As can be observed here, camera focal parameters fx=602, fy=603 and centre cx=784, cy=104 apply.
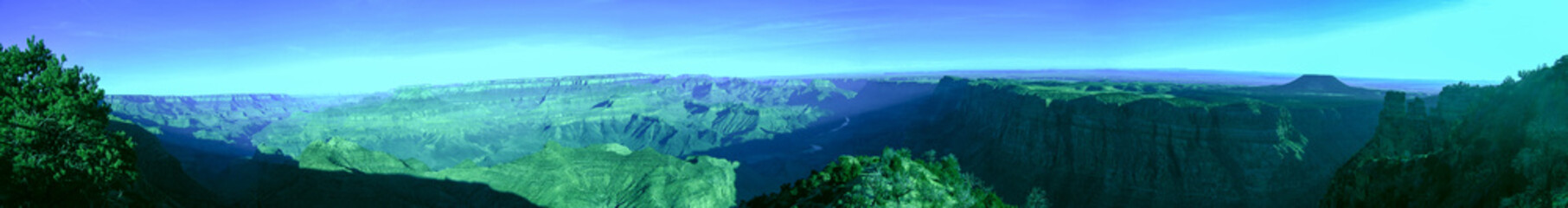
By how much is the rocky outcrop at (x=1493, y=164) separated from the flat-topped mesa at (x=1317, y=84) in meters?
75.8

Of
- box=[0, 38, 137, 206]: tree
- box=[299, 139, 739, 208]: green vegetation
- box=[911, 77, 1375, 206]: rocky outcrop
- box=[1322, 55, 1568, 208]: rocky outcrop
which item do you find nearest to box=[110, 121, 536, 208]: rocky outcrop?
box=[299, 139, 739, 208]: green vegetation

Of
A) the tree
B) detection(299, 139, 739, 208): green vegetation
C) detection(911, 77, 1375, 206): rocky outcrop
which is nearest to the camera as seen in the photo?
the tree

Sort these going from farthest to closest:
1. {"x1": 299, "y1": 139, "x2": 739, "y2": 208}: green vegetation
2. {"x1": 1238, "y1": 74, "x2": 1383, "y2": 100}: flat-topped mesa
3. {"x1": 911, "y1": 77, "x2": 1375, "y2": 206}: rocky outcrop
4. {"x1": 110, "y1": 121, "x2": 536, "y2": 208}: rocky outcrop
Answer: {"x1": 1238, "y1": 74, "x2": 1383, "y2": 100}: flat-topped mesa
{"x1": 299, "y1": 139, "x2": 739, "y2": 208}: green vegetation
{"x1": 110, "y1": 121, "x2": 536, "y2": 208}: rocky outcrop
{"x1": 911, "y1": 77, "x2": 1375, "y2": 206}: rocky outcrop

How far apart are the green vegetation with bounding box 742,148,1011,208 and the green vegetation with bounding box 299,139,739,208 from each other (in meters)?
43.3

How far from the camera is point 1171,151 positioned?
55312mm

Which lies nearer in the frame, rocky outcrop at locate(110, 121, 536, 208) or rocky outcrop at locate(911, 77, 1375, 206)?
rocky outcrop at locate(911, 77, 1375, 206)

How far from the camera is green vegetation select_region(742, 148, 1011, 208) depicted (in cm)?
1711

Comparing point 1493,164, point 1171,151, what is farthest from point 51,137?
point 1171,151

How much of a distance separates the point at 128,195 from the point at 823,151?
116m

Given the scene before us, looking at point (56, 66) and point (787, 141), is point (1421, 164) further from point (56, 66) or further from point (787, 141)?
point (787, 141)

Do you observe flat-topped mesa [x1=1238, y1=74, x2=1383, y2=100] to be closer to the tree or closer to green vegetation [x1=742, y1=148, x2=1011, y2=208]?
green vegetation [x1=742, y1=148, x2=1011, y2=208]

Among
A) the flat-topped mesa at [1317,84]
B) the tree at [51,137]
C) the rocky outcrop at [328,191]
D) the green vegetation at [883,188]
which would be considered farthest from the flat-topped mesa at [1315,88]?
the tree at [51,137]

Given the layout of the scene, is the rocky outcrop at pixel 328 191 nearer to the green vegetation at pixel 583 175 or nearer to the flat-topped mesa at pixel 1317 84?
the green vegetation at pixel 583 175

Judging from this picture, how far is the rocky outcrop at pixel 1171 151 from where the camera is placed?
161 ft
